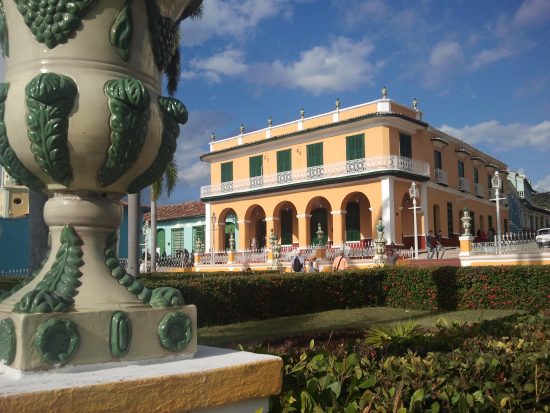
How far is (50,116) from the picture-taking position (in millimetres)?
1833

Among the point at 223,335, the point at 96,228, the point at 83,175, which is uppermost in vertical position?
the point at 83,175

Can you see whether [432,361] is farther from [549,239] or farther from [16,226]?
[16,226]

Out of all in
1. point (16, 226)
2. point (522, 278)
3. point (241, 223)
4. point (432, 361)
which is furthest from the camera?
point (241, 223)

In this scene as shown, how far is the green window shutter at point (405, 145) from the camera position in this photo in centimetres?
2733

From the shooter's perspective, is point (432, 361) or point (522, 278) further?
point (522, 278)

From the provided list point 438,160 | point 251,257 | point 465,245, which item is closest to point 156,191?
point 251,257

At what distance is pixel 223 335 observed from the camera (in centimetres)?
945

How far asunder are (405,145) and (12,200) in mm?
20027

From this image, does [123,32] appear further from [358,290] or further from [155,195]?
[155,195]

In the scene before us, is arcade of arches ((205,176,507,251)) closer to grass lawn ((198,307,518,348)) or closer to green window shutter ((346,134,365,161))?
green window shutter ((346,134,365,161))

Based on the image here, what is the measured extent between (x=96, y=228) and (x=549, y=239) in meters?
23.9

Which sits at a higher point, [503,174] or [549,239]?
[503,174]

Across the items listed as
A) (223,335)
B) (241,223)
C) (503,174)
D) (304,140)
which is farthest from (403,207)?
(223,335)

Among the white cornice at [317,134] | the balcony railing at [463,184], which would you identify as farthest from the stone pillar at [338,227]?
the balcony railing at [463,184]
